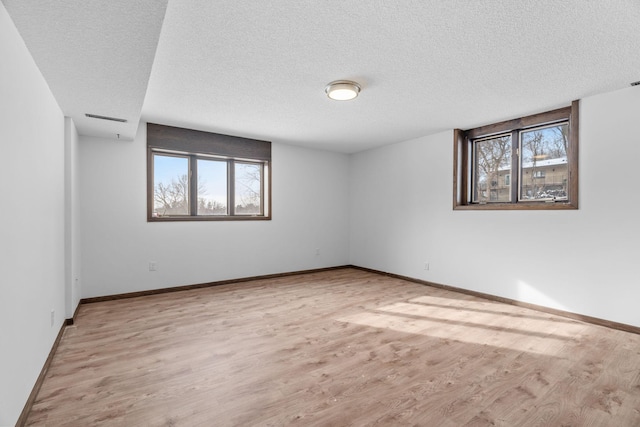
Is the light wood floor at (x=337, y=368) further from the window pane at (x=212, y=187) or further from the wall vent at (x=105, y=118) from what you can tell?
the wall vent at (x=105, y=118)

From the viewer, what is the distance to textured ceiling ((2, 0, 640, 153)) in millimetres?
1819

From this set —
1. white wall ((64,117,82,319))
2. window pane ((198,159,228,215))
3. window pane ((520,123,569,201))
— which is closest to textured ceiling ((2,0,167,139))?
white wall ((64,117,82,319))

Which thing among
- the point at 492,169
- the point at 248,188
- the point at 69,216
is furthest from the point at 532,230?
the point at 69,216

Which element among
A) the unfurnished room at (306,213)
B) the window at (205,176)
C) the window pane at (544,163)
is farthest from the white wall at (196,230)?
the window pane at (544,163)

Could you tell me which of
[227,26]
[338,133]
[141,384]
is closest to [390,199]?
[338,133]

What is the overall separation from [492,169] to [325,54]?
325 cm

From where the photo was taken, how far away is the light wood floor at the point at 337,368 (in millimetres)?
1802

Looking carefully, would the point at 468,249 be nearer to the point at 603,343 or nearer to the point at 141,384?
the point at 603,343

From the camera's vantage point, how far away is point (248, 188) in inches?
214

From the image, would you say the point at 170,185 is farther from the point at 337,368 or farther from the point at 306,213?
the point at 337,368

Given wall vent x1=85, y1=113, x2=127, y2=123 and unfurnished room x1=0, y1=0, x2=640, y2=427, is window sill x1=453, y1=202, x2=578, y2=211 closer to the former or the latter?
unfurnished room x1=0, y1=0, x2=640, y2=427

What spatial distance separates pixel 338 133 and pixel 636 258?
12.5 ft

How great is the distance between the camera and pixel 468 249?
4.46 metres

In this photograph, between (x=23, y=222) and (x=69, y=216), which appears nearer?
(x=23, y=222)
